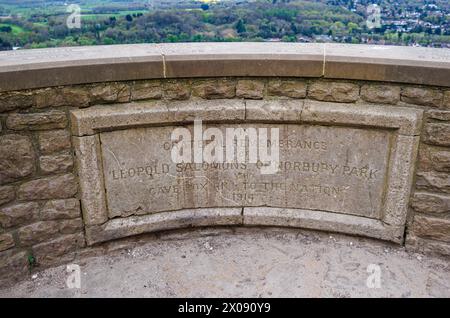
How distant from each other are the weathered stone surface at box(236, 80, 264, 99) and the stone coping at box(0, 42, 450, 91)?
0.09 meters

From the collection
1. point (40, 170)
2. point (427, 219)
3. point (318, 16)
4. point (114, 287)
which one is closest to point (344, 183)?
point (427, 219)

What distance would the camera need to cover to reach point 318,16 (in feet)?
25.5

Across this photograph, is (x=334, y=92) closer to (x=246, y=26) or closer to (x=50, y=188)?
(x=50, y=188)

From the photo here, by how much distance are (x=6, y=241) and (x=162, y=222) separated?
3.98 feet

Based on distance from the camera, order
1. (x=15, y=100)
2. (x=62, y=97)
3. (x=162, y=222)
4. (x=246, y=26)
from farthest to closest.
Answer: (x=246, y=26), (x=162, y=222), (x=62, y=97), (x=15, y=100)

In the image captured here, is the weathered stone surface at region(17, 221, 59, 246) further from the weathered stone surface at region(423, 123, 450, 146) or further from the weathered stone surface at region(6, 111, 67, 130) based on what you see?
the weathered stone surface at region(423, 123, 450, 146)

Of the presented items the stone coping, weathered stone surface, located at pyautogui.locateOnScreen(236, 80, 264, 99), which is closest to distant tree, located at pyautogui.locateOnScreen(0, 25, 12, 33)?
the stone coping

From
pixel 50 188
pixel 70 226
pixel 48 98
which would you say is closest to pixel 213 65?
pixel 48 98

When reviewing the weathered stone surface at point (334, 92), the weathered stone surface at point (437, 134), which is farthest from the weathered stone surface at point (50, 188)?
the weathered stone surface at point (437, 134)

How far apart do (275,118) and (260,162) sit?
426 millimetres

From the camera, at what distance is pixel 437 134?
3.10m

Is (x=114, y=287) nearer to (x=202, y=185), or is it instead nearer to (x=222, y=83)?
(x=202, y=185)

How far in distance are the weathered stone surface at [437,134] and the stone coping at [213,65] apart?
1.06 ft

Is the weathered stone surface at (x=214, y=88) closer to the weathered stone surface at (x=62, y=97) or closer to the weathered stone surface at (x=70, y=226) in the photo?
the weathered stone surface at (x=62, y=97)
